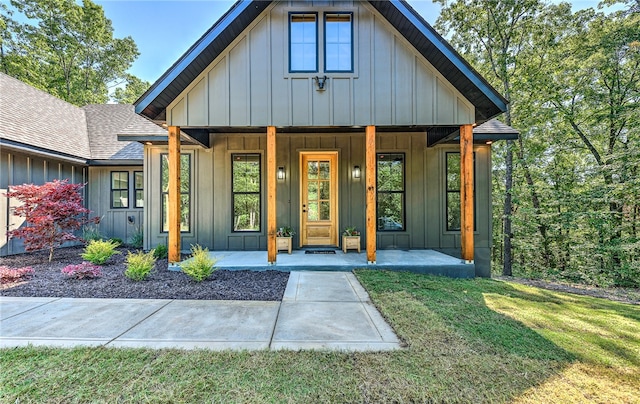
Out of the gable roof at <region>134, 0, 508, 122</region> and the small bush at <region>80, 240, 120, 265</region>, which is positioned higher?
the gable roof at <region>134, 0, 508, 122</region>

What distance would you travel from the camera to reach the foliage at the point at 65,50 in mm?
13898

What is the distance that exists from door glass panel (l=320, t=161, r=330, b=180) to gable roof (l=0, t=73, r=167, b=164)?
13.3 ft

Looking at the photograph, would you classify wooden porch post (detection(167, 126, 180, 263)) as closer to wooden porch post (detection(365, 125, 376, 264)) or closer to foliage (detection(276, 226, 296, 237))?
foliage (detection(276, 226, 296, 237))

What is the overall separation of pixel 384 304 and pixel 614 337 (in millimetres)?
2449

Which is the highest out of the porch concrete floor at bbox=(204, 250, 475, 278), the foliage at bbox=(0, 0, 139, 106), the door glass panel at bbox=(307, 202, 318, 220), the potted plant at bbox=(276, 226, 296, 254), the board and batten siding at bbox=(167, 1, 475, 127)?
the foliage at bbox=(0, 0, 139, 106)

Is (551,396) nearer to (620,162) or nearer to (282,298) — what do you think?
(282,298)

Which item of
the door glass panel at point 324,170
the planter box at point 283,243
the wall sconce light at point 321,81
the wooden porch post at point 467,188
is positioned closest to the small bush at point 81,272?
the planter box at point 283,243

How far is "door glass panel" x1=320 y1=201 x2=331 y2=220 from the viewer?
7.38m

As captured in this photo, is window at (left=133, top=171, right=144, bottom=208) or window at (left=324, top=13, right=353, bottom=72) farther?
window at (left=133, top=171, right=144, bottom=208)

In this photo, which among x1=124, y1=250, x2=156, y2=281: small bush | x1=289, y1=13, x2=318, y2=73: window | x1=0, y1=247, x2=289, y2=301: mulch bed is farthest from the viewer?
x1=289, y1=13, x2=318, y2=73: window

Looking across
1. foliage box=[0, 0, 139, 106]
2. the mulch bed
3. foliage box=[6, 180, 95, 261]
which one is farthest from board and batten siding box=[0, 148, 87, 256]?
foliage box=[0, 0, 139, 106]

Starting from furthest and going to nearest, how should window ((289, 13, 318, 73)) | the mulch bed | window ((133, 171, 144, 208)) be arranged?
1. window ((133, 171, 144, 208))
2. window ((289, 13, 318, 73))
3. the mulch bed

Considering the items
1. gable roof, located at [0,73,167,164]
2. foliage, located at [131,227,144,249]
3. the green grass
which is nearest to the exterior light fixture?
the green grass

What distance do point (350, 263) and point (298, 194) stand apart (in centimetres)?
248
